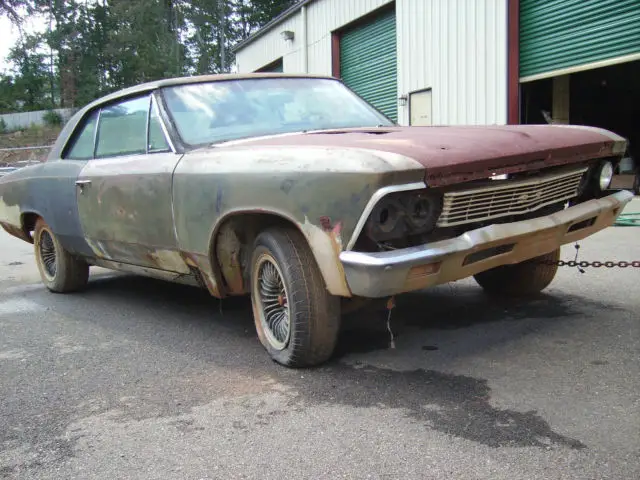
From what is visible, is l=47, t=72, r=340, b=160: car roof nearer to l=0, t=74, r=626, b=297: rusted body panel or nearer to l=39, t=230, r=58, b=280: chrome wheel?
l=0, t=74, r=626, b=297: rusted body panel

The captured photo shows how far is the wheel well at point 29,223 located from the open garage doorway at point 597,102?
805 cm

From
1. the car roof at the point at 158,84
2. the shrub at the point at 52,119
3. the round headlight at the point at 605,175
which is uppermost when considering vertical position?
the shrub at the point at 52,119

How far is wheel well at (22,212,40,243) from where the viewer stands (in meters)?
5.62

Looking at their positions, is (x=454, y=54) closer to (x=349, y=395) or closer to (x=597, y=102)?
(x=597, y=102)

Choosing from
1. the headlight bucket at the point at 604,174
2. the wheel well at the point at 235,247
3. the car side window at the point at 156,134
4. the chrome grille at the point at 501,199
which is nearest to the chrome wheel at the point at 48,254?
the car side window at the point at 156,134

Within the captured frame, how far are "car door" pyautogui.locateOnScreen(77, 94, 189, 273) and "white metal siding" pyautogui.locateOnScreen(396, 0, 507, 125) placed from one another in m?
7.59

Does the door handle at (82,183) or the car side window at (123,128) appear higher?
the car side window at (123,128)

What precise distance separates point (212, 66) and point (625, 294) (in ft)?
155

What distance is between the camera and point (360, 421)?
8.46 ft

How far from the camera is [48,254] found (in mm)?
5633

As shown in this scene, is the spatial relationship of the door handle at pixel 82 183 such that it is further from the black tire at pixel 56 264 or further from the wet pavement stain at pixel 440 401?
the wet pavement stain at pixel 440 401

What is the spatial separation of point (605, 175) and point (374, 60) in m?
11.5

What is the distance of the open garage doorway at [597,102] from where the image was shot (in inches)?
482

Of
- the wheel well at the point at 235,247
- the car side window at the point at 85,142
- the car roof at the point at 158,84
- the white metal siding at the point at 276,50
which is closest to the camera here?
the wheel well at the point at 235,247
